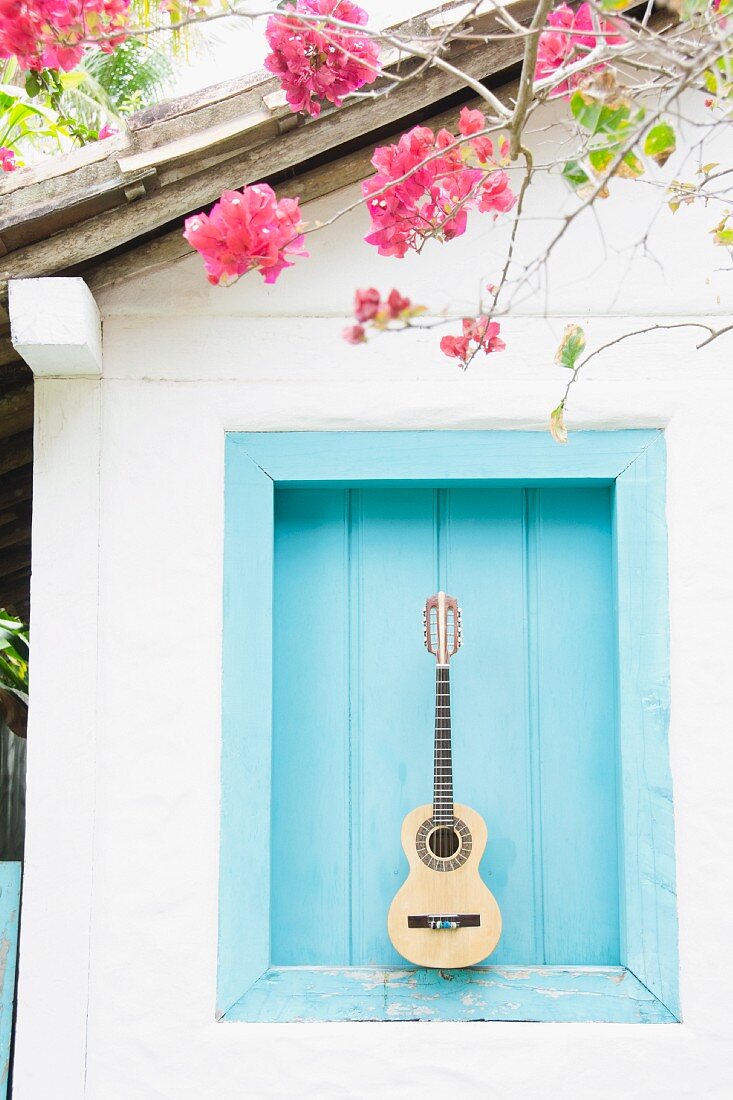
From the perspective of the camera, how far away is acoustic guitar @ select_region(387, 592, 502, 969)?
7.45 feet

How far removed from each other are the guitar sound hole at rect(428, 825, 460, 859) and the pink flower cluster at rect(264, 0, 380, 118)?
1454 mm

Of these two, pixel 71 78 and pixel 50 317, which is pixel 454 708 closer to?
pixel 50 317

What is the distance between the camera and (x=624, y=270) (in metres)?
2.47

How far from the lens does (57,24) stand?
2.05m

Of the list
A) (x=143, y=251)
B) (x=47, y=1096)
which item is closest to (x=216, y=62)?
(x=143, y=251)

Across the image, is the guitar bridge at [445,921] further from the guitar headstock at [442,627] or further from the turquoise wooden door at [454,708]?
the guitar headstock at [442,627]

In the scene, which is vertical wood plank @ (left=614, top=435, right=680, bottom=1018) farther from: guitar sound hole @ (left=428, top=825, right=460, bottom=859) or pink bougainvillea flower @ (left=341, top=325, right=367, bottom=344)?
pink bougainvillea flower @ (left=341, top=325, right=367, bottom=344)

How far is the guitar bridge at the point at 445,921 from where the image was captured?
2258mm

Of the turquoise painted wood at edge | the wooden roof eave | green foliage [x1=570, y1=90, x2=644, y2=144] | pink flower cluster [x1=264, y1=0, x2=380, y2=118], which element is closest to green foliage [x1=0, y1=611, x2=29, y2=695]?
the turquoise painted wood at edge

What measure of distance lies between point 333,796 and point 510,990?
0.55m

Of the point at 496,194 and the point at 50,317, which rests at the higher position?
the point at 496,194

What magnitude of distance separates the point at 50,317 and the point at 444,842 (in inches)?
53.5

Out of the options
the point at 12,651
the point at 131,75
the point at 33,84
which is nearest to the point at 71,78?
the point at 33,84

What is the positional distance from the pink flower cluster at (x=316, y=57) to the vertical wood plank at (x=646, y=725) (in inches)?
39.4
